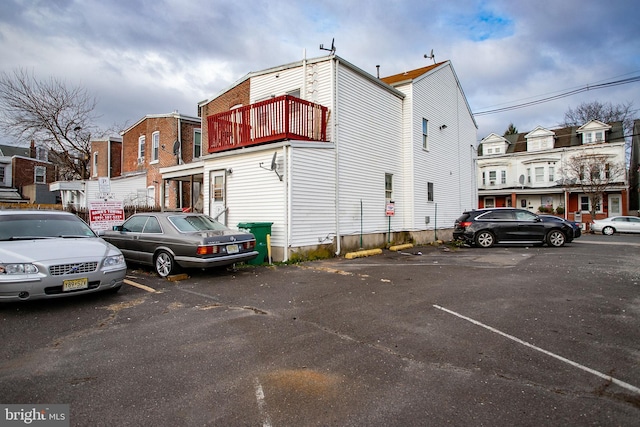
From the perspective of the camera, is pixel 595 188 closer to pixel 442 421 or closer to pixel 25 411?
pixel 442 421

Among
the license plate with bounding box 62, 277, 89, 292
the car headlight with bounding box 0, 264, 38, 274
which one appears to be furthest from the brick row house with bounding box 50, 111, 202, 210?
the car headlight with bounding box 0, 264, 38, 274

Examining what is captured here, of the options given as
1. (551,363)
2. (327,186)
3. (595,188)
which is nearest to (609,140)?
Answer: (595,188)

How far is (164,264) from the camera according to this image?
27.6ft

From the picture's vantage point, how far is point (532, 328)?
4809mm

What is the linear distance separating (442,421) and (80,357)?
3.66 meters

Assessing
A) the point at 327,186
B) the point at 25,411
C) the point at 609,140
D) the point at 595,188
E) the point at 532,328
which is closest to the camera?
the point at 25,411

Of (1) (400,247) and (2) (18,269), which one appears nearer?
(2) (18,269)

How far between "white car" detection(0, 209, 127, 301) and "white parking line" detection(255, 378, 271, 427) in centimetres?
396

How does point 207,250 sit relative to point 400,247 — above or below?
above

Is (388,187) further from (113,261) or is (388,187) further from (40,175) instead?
(40,175)

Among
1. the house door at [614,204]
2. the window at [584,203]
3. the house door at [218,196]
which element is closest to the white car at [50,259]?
the house door at [218,196]

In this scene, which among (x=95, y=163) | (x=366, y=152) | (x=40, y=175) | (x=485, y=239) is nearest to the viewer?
(x=366, y=152)

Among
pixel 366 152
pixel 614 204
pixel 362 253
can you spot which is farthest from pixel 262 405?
pixel 614 204

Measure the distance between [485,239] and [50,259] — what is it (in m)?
14.6
